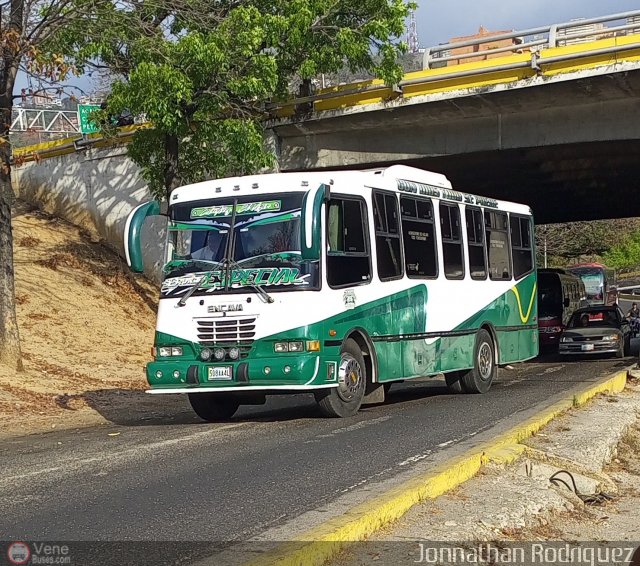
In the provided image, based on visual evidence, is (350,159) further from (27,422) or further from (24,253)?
(27,422)

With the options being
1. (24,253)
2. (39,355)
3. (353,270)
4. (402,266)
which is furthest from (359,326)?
(24,253)

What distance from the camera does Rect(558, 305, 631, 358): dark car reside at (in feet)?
92.2

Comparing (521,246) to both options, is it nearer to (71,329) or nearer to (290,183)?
(290,183)

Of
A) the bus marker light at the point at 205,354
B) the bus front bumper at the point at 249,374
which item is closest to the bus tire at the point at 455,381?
the bus front bumper at the point at 249,374

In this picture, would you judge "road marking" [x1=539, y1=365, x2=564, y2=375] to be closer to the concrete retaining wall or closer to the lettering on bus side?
the lettering on bus side

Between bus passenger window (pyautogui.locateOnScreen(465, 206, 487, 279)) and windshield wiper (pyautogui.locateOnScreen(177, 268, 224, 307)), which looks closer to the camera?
windshield wiper (pyautogui.locateOnScreen(177, 268, 224, 307))

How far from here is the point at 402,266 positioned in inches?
585

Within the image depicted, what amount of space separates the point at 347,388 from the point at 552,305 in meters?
22.4

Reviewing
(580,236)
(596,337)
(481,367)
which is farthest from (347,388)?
(580,236)

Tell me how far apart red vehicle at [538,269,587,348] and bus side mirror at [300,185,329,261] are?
21.4 m

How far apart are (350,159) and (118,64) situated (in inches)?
280

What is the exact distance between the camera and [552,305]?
34.6m

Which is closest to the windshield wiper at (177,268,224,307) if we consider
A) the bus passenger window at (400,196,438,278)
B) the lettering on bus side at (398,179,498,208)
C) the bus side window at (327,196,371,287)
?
the bus side window at (327,196,371,287)

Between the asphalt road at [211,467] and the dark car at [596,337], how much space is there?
514 inches
